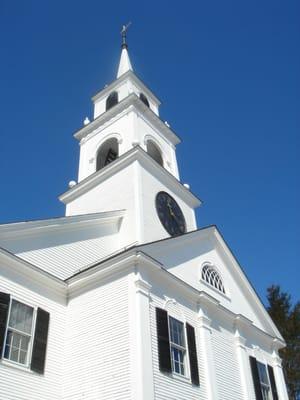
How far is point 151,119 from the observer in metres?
24.1

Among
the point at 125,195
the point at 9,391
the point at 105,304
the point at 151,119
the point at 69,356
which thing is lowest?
the point at 9,391

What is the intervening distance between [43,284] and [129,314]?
126 inches

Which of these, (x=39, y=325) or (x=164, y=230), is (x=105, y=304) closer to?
(x=39, y=325)

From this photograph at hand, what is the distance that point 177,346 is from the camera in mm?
14062

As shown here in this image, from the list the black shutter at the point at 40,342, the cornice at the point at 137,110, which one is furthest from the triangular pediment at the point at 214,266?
the cornice at the point at 137,110

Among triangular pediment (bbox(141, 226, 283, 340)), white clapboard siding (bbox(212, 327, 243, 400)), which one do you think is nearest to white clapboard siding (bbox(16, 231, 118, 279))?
triangular pediment (bbox(141, 226, 283, 340))

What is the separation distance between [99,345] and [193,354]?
10.5 ft

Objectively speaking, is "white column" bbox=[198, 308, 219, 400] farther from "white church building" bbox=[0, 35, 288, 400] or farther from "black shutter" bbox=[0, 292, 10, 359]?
"black shutter" bbox=[0, 292, 10, 359]

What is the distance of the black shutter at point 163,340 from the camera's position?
505 inches

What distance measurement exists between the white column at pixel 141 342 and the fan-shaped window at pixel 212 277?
4.96 metres

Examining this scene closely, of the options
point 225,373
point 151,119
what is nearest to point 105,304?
point 225,373

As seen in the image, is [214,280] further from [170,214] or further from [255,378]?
[255,378]

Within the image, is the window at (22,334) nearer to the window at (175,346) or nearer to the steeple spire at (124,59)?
the window at (175,346)

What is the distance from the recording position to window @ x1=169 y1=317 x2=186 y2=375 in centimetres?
1374
